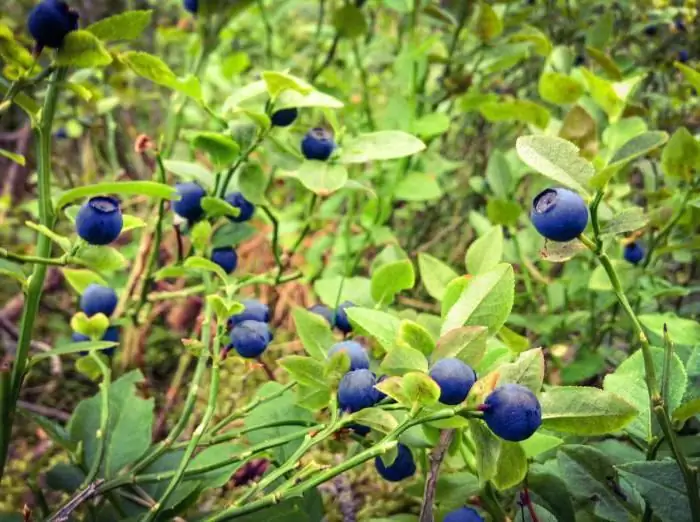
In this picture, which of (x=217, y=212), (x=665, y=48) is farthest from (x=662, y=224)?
(x=665, y=48)

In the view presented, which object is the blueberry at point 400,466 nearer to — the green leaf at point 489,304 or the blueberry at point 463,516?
the blueberry at point 463,516

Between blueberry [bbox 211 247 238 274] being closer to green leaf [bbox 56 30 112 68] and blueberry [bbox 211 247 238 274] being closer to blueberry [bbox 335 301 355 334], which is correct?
blueberry [bbox 335 301 355 334]

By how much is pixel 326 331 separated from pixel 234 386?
95 cm

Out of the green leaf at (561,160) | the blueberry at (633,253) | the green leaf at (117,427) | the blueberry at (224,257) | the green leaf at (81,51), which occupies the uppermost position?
the green leaf at (81,51)

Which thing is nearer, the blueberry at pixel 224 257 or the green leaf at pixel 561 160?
the green leaf at pixel 561 160

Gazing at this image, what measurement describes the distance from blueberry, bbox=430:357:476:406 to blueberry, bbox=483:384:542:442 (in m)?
0.02

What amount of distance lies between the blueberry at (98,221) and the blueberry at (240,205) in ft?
0.97

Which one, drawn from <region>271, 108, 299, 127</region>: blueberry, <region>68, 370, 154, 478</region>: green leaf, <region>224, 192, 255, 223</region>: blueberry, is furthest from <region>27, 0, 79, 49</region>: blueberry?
<region>68, 370, 154, 478</region>: green leaf

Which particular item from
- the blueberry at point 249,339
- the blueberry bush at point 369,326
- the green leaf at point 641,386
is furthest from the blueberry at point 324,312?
the green leaf at point 641,386

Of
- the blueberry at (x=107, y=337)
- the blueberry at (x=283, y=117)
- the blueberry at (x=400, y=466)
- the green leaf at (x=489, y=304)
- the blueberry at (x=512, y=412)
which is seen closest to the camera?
the blueberry at (x=512, y=412)

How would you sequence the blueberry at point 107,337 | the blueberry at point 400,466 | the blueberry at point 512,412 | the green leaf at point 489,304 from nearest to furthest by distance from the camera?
1. the blueberry at point 512,412
2. the green leaf at point 489,304
3. the blueberry at point 400,466
4. the blueberry at point 107,337

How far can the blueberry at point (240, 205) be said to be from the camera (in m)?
0.98

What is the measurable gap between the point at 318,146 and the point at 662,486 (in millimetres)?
525

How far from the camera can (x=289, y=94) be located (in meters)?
0.82
